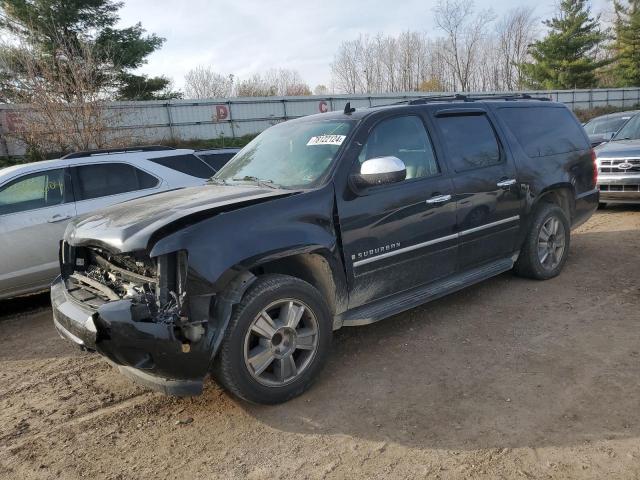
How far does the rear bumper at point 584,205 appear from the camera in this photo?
548cm

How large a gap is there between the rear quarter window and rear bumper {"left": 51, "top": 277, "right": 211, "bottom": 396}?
12.5 ft

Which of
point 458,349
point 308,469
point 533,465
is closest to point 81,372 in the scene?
point 308,469

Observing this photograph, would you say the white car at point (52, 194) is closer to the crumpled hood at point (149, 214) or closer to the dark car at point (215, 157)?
the dark car at point (215, 157)

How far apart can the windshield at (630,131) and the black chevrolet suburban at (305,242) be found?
5067mm

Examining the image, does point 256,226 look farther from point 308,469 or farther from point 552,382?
point 552,382

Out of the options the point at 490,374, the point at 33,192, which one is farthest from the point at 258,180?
Result: the point at 33,192

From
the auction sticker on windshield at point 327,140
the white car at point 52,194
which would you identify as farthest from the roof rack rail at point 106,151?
the auction sticker on windshield at point 327,140

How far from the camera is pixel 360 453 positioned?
2.60 meters

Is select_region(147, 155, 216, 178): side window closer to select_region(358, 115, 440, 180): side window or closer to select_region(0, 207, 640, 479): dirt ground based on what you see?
select_region(0, 207, 640, 479): dirt ground

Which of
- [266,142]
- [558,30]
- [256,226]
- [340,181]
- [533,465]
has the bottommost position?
[533,465]

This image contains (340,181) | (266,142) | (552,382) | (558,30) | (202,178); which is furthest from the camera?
(558,30)

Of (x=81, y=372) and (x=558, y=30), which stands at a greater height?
(x=558, y=30)

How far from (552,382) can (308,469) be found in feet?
5.70

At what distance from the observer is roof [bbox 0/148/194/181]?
541 centimetres
